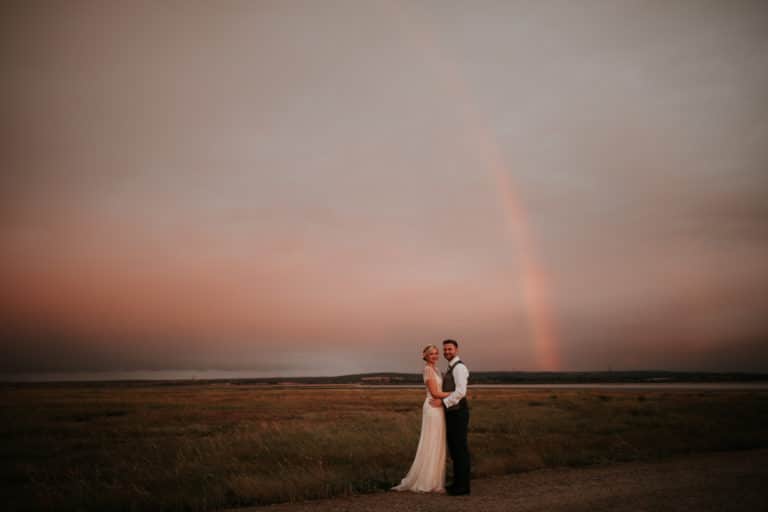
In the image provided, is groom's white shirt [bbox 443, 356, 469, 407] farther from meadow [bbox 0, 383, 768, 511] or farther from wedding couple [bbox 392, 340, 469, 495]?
meadow [bbox 0, 383, 768, 511]

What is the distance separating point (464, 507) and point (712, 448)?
11.6 metres

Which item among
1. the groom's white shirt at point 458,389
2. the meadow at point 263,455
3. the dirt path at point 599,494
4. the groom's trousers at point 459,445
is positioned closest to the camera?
the dirt path at point 599,494

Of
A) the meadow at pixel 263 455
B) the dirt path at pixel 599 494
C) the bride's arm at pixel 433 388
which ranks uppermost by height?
the bride's arm at pixel 433 388

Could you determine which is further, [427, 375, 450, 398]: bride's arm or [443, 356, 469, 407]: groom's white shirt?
[427, 375, 450, 398]: bride's arm

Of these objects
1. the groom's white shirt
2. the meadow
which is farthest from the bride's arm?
the meadow

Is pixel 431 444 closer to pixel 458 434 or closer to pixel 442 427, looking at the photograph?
pixel 442 427

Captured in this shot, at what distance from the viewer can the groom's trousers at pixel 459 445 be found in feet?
32.0

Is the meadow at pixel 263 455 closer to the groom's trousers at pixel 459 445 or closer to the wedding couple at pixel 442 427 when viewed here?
the wedding couple at pixel 442 427

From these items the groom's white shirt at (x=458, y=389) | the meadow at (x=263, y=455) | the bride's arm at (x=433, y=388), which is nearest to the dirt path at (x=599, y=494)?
the meadow at (x=263, y=455)

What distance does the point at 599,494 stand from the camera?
31.1 ft

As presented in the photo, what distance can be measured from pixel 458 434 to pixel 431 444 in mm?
597

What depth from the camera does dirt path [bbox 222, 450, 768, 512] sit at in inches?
336

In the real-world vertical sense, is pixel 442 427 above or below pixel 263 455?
above

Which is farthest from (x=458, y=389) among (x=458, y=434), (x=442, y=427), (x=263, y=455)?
(x=263, y=455)
